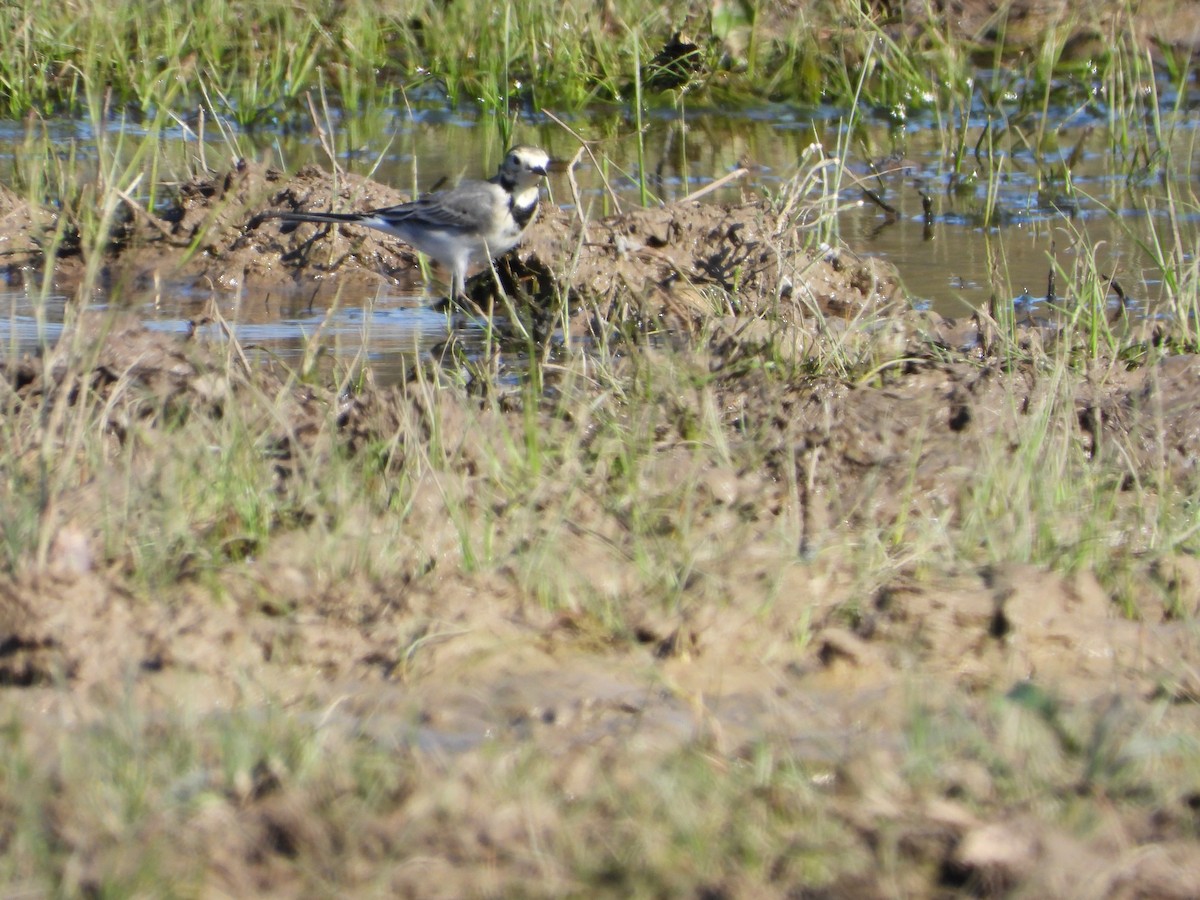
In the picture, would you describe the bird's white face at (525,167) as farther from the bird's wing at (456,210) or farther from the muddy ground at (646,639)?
the muddy ground at (646,639)

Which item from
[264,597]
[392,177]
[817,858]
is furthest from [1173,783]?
[392,177]

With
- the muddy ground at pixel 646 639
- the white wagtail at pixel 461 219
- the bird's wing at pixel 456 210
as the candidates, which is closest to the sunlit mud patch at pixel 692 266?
the white wagtail at pixel 461 219

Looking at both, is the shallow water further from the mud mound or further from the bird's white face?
the bird's white face

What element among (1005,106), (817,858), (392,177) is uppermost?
(1005,106)

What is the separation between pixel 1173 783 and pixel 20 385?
11.1ft

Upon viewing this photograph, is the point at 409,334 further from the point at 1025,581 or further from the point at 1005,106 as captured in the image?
the point at 1005,106

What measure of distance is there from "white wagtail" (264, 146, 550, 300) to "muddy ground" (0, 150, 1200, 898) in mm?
1808

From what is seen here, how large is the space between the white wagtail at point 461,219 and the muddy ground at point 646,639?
1.81 metres

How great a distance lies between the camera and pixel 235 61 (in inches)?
407

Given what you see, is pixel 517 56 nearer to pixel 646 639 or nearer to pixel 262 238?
pixel 262 238

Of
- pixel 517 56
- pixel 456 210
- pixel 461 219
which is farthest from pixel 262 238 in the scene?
pixel 517 56

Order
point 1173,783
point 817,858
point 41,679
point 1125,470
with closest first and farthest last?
1. point 817,858
2. point 1173,783
3. point 41,679
4. point 1125,470

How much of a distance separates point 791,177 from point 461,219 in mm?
1892

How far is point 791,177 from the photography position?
8359 millimetres
